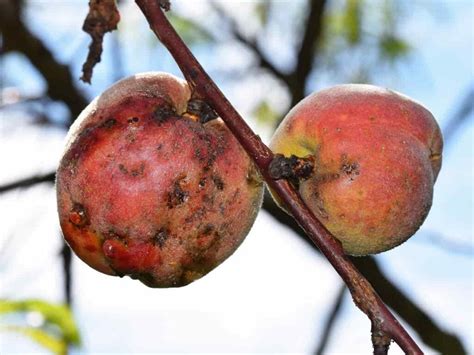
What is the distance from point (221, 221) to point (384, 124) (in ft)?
0.71

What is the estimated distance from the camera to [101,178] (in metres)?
0.90

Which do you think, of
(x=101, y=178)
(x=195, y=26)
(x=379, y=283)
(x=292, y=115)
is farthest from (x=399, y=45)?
(x=101, y=178)

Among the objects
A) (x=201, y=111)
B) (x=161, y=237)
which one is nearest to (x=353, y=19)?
(x=201, y=111)

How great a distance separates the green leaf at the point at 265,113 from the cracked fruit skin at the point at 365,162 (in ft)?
6.32

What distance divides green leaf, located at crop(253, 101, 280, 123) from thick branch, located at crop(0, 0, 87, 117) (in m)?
0.95

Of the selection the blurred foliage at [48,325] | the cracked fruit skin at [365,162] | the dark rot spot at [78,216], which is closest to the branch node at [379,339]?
the cracked fruit skin at [365,162]

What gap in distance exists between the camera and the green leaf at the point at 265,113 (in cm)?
295

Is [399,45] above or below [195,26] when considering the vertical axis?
above

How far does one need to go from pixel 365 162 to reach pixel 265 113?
2081 mm

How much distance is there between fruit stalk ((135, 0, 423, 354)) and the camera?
842 mm

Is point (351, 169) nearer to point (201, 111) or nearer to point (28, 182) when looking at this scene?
point (201, 111)

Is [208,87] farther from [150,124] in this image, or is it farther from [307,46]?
[307,46]

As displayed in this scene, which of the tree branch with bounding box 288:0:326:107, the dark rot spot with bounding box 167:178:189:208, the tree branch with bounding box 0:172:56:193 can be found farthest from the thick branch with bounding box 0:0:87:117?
the dark rot spot with bounding box 167:178:189:208

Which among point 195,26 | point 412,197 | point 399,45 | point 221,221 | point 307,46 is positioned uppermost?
point 412,197
